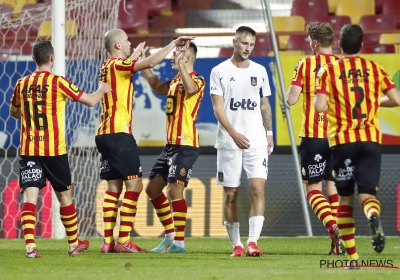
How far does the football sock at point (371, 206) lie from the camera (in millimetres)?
5407

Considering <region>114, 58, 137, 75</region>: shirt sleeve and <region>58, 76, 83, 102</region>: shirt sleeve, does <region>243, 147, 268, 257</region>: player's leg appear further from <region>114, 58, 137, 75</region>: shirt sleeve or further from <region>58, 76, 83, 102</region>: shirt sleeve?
<region>58, 76, 83, 102</region>: shirt sleeve

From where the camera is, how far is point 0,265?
245 inches

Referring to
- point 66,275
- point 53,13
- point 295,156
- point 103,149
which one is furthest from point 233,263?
point 53,13

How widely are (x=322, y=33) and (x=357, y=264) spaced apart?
228cm

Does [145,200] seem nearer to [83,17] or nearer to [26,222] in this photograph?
[83,17]

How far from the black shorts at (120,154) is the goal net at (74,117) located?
2.50 metres

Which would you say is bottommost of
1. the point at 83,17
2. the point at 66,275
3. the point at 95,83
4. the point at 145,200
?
the point at 66,275

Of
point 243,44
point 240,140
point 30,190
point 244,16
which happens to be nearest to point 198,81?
point 243,44

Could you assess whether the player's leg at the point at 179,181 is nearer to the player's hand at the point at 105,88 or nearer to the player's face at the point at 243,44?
the player's hand at the point at 105,88

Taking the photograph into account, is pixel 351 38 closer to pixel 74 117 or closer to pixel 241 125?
pixel 241 125

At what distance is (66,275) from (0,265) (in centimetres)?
100

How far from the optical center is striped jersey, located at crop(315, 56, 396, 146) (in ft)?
18.3

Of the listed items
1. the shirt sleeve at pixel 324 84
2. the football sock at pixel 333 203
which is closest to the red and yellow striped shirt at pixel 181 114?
the football sock at pixel 333 203

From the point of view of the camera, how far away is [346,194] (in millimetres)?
5551
